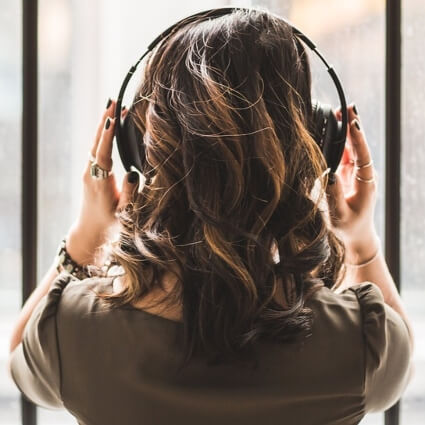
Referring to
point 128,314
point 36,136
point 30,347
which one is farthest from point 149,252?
point 36,136

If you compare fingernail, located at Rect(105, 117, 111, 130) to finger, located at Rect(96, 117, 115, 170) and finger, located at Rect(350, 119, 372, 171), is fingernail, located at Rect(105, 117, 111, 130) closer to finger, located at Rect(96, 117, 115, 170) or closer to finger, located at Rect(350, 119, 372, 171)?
finger, located at Rect(96, 117, 115, 170)

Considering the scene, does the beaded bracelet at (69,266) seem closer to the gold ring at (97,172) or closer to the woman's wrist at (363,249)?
the gold ring at (97,172)

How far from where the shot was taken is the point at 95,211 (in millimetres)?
777

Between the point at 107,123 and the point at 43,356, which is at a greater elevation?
the point at 107,123

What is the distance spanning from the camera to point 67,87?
3.68 feet

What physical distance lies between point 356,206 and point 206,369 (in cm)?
35

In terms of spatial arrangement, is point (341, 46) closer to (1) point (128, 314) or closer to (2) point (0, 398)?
(1) point (128, 314)

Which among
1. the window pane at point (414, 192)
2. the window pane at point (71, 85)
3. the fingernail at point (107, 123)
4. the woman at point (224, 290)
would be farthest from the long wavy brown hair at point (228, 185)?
the window pane at point (414, 192)

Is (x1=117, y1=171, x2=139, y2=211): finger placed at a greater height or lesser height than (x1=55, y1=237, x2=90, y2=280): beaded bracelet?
greater

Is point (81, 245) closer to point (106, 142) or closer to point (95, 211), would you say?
point (95, 211)

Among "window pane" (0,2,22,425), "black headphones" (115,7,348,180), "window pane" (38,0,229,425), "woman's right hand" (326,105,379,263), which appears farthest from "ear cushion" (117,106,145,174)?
"window pane" (0,2,22,425)

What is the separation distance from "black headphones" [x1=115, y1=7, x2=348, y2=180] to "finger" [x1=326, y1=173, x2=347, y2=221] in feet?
0.14

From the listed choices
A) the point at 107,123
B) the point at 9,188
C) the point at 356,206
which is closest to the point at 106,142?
the point at 107,123

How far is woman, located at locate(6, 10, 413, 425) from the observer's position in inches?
22.7
